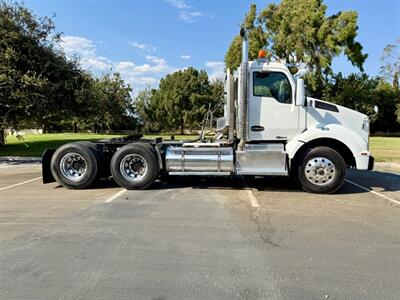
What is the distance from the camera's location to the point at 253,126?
8055 millimetres

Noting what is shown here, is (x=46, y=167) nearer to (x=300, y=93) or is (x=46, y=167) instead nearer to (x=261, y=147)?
(x=261, y=147)

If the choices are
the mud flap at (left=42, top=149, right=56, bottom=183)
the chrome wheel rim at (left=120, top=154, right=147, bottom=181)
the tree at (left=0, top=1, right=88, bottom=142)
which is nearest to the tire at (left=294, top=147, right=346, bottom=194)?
the chrome wheel rim at (left=120, top=154, right=147, bottom=181)

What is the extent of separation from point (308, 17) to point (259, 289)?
37146mm

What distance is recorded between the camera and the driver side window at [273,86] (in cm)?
786

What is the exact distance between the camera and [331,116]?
803 cm

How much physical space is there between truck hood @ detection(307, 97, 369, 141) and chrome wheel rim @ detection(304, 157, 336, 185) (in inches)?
34.6

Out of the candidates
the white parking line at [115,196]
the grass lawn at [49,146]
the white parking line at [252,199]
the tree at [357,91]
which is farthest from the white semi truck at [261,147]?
the tree at [357,91]

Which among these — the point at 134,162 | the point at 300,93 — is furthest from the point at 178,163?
the point at 300,93

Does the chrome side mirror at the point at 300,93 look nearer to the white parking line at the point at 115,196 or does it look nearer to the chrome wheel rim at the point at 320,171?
the chrome wheel rim at the point at 320,171

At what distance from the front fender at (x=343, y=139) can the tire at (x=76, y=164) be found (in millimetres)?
4661

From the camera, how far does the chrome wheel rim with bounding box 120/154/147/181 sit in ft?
26.9

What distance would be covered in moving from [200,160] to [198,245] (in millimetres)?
3571

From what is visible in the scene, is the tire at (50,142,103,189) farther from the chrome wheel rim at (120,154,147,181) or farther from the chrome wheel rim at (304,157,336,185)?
the chrome wheel rim at (304,157,336,185)

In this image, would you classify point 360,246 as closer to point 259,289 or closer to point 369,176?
point 259,289
